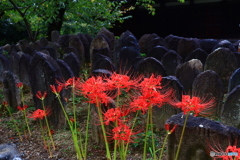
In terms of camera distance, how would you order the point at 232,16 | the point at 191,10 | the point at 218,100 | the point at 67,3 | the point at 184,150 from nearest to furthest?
1. the point at 184,150
2. the point at 218,100
3. the point at 67,3
4. the point at 232,16
5. the point at 191,10

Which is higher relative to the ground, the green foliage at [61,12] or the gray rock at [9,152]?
the green foliage at [61,12]

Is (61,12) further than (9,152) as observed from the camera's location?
Yes

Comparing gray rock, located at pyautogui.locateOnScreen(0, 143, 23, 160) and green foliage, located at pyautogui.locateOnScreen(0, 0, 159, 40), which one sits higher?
green foliage, located at pyautogui.locateOnScreen(0, 0, 159, 40)

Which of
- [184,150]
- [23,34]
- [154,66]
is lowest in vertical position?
[184,150]

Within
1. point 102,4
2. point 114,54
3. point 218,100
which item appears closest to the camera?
point 218,100

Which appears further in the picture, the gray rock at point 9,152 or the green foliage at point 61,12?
the green foliage at point 61,12

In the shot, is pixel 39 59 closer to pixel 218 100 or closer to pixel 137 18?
pixel 218 100

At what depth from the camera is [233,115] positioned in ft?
10.1

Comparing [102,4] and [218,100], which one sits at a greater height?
[102,4]

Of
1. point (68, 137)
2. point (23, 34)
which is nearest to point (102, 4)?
point (23, 34)

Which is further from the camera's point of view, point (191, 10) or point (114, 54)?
point (191, 10)

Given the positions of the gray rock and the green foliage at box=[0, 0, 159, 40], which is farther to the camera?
the green foliage at box=[0, 0, 159, 40]

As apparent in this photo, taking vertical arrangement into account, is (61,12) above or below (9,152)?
above

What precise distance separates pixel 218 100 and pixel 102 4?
7.50 metres
